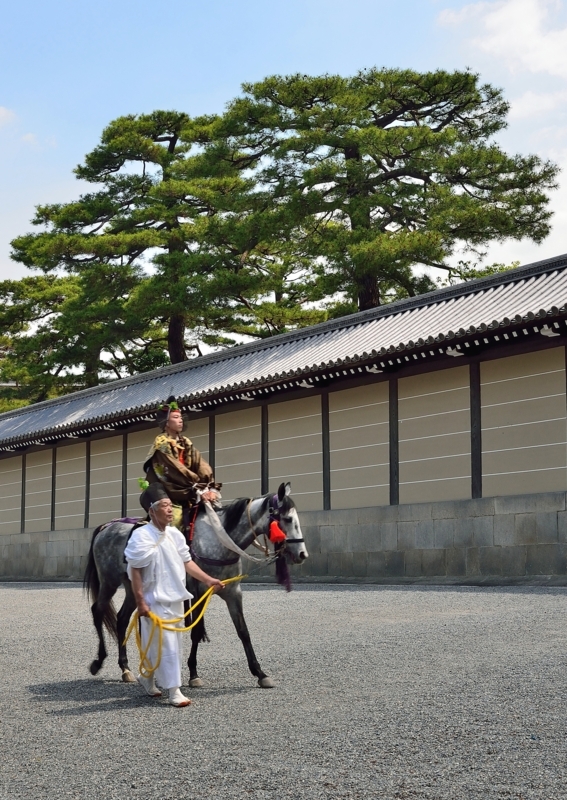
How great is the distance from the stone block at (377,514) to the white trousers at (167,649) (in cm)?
979

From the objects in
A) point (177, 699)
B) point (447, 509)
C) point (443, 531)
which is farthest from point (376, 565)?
point (177, 699)

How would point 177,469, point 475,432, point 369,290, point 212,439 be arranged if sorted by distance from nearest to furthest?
point 177,469, point 475,432, point 212,439, point 369,290

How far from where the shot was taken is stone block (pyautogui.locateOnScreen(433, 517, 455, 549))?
621 inches

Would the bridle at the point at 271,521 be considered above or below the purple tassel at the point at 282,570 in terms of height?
above

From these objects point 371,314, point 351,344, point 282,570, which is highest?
point 371,314

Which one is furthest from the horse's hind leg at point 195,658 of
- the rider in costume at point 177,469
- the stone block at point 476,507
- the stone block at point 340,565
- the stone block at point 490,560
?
the stone block at point 340,565

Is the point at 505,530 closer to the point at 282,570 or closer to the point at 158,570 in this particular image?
the point at 282,570

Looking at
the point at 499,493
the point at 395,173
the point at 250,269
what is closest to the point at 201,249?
the point at 250,269

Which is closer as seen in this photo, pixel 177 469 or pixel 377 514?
pixel 177 469

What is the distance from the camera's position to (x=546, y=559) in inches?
574

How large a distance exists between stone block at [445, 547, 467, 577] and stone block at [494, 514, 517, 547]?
65 cm

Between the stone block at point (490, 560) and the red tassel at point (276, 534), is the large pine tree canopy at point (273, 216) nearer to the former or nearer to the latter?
the stone block at point (490, 560)

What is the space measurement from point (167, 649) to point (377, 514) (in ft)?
34.1

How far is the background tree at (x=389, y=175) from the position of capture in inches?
1020
